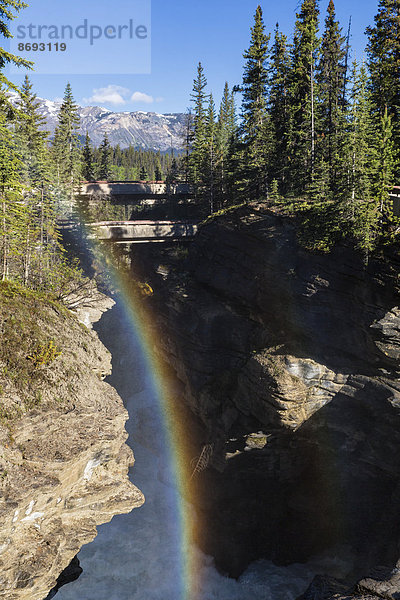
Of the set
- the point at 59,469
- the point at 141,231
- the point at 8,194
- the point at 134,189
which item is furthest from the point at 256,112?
the point at 59,469

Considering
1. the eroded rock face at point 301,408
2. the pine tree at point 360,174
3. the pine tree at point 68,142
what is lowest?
the eroded rock face at point 301,408

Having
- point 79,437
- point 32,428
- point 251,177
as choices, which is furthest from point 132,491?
point 251,177

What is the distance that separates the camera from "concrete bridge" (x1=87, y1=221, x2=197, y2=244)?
3747 centimetres

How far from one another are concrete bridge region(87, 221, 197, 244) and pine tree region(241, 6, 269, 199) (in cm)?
869

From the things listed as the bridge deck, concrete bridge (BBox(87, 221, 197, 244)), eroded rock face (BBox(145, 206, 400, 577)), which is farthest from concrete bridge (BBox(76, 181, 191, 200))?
eroded rock face (BBox(145, 206, 400, 577))

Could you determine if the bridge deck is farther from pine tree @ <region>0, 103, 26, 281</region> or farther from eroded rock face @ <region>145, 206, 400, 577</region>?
pine tree @ <region>0, 103, 26, 281</region>

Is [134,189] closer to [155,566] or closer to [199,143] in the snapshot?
[199,143]

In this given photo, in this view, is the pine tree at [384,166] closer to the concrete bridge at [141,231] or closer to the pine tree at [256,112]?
the pine tree at [256,112]

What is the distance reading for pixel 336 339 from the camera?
81.9 ft

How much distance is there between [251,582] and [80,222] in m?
35.6

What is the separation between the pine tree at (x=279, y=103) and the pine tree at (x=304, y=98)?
1.11 metres

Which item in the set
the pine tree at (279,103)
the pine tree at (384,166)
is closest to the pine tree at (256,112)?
the pine tree at (279,103)

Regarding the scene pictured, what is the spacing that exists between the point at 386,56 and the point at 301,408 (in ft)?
110

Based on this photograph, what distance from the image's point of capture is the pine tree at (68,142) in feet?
167
